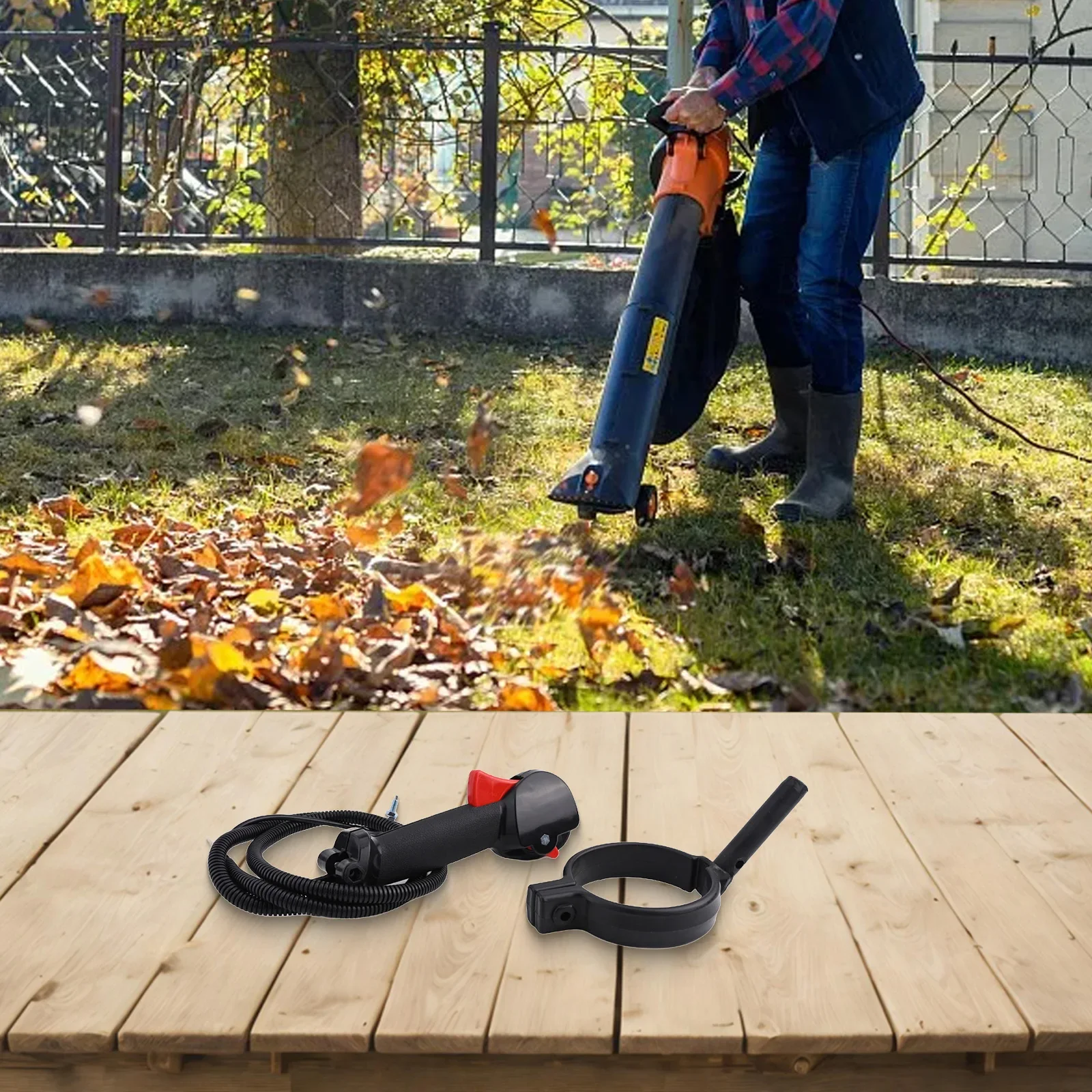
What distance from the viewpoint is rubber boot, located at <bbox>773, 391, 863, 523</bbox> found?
481cm

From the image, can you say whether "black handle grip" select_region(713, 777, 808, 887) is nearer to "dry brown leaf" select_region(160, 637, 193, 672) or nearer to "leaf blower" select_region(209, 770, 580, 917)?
"leaf blower" select_region(209, 770, 580, 917)

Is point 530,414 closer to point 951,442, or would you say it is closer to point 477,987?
point 951,442

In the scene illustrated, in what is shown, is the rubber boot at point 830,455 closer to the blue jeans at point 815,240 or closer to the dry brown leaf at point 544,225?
the blue jeans at point 815,240

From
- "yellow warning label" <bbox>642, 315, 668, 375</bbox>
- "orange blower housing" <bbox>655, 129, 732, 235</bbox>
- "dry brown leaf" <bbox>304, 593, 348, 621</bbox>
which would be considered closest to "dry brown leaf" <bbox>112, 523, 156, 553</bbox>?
"dry brown leaf" <bbox>304, 593, 348, 621</bbox>

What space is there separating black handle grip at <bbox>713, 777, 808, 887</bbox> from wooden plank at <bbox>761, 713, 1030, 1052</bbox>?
12 cm

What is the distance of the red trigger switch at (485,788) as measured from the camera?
2453 mm

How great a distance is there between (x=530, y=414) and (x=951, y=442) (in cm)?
160

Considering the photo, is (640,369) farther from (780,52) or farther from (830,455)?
(780,52)

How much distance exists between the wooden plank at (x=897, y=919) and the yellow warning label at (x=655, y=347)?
62.9 inches

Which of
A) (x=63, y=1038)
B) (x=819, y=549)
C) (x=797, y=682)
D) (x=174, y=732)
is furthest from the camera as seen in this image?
(x=819, y=549)

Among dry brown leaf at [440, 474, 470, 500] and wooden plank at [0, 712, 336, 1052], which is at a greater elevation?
wooden plank at [0, 712, 336, 1052]

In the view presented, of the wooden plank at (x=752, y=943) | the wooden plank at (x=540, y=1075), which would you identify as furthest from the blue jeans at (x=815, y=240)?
the wooden plank at (x=540, y=1075)

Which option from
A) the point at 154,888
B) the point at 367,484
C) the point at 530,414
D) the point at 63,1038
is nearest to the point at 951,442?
the point at 530,414

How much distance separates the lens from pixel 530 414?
6.43m
